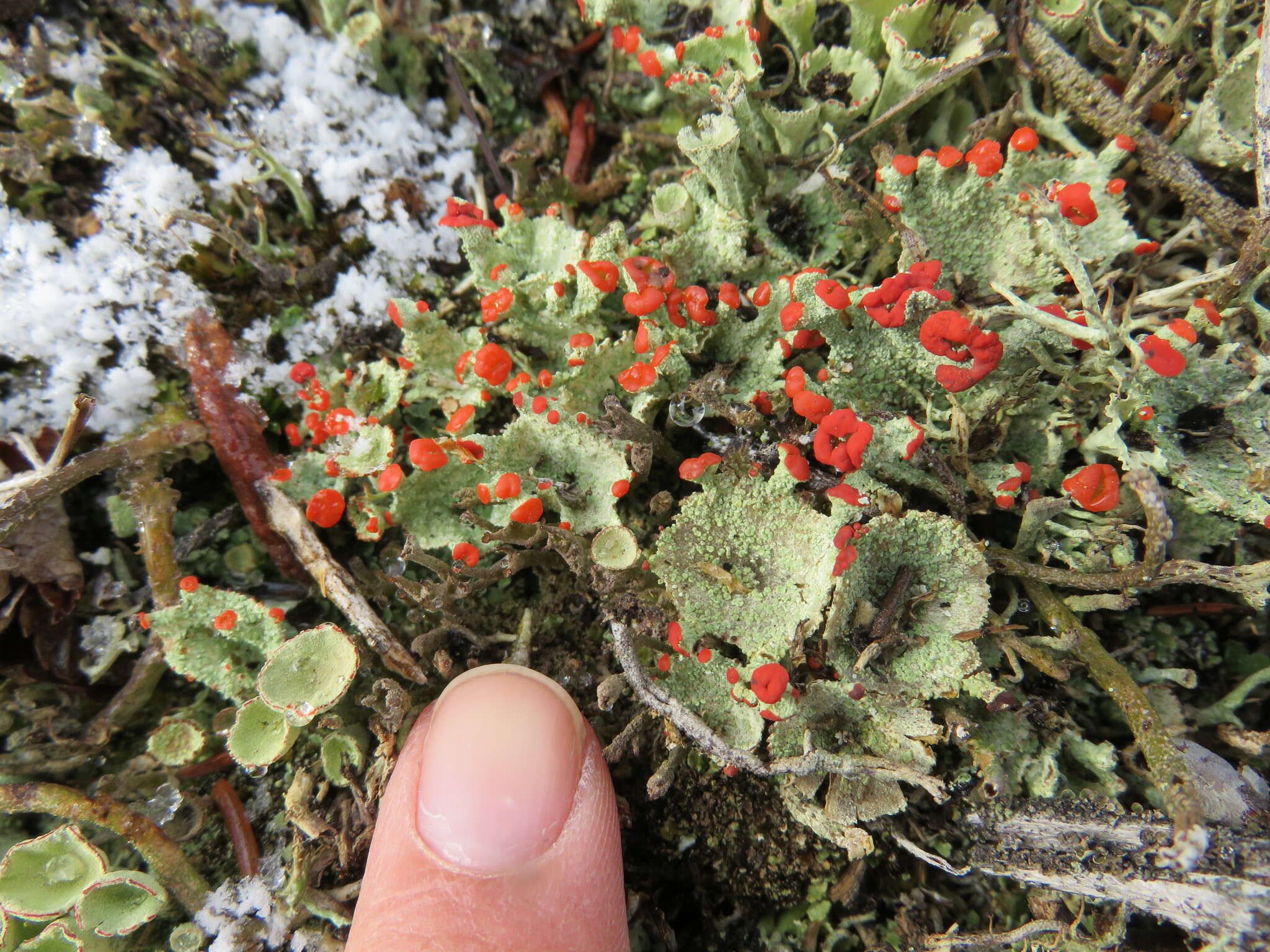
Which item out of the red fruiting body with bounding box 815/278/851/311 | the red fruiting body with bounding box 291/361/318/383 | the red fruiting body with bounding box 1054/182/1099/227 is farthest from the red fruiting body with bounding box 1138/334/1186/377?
the red fruiting body with bounding box 291/361/318/383

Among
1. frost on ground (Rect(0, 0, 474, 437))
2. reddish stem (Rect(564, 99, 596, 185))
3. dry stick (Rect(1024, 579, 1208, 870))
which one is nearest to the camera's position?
dry stick (Rect(1024, 579, 1208, 870))

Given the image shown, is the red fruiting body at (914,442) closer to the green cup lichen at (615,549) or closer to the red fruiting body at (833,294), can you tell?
the red fruiting body at (833,294)

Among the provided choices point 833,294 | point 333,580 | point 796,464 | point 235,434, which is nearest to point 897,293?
point 833,294

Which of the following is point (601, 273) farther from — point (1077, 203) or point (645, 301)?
point (1077, 203)

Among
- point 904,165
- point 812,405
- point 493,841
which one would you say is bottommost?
point 493,841

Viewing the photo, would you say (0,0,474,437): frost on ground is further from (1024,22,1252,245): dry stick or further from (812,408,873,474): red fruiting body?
(1024,22,1252,245): dry stick

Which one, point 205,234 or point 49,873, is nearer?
point 49,873
